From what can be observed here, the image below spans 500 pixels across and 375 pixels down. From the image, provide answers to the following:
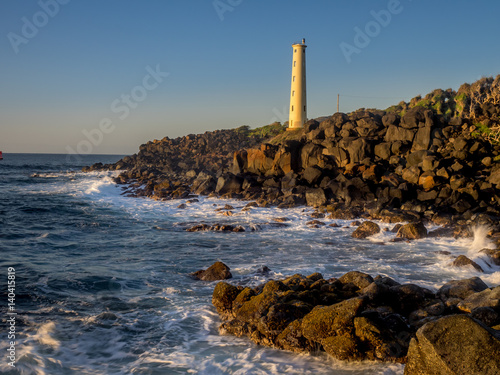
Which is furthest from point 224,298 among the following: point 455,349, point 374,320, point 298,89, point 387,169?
point 298,89

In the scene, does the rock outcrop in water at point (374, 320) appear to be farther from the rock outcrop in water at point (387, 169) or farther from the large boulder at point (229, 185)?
the large boulder at point (229, 185)

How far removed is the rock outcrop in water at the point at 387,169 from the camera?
2514 centimetres

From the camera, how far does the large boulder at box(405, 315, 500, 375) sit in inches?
241

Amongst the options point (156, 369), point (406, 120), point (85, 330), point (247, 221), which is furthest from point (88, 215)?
point (406, 120)

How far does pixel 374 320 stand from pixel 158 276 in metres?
8.29

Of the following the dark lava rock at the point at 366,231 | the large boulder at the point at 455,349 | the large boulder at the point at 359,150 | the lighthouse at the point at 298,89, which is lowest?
the dark lava rock at the point at 366,231

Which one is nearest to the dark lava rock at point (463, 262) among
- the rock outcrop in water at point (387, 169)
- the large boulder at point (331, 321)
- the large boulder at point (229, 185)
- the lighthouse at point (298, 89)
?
the rock outcrop in water at point (387, 169)

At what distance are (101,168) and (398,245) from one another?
74.8 m

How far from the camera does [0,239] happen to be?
20500mm

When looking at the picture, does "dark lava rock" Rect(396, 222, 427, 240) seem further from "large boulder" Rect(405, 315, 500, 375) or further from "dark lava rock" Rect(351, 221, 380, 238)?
"large boulder" Rect(405, 315, 500, 375)

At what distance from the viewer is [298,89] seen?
5266 cm

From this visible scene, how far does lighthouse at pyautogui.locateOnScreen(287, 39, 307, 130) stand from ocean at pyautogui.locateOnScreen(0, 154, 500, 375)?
1071 inches

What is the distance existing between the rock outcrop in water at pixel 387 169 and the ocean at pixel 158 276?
9.73ft

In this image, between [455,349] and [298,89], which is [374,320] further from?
[298,89]
